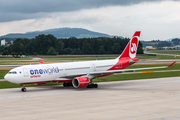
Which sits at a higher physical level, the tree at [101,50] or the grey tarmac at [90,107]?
the tree at [101,50]

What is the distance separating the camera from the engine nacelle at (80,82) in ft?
118

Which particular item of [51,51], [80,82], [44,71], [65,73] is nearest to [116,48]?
[51,51]

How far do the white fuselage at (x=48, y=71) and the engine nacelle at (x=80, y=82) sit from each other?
138cm

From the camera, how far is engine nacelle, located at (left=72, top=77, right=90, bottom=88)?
118ft

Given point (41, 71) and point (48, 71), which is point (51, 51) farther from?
point (41, 71)

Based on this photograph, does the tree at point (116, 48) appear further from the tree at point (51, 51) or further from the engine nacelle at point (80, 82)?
the engine nacelle at point (80, 82)

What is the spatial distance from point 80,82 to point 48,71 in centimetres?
462

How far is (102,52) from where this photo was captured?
19788 centimetres

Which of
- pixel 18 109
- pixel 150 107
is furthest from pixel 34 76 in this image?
pixel 150 107

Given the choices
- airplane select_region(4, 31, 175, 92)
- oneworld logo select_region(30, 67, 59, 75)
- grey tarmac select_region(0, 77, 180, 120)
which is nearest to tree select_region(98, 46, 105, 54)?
airplane select_region(4, 31, 175, 92)

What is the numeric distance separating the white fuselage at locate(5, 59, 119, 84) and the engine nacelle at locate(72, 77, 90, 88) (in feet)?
4.52

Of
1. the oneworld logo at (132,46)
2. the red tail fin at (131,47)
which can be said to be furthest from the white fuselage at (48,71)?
the oneworld logo at (132,46)

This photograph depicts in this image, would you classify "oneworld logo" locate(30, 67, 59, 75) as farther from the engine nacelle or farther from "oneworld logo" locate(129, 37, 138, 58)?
"oneworld logo" locate(129, 37, 138, 58)

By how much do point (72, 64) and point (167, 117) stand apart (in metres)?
21.2
